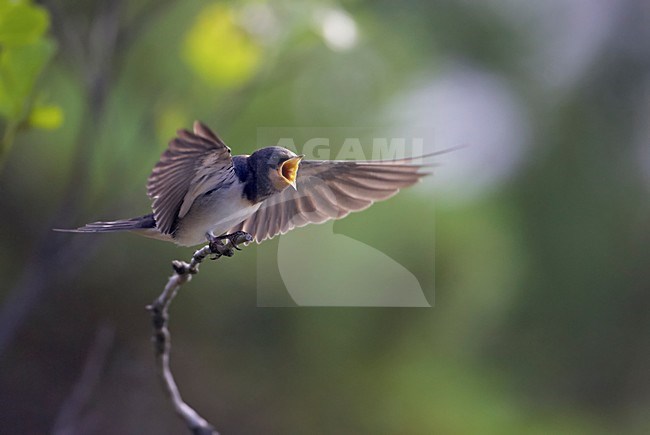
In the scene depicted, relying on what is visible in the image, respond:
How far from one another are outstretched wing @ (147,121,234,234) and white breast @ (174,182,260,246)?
13 mm

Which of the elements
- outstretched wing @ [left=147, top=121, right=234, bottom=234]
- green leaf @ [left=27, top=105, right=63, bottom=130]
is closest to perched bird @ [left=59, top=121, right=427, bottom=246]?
outstretched wing @ [left=147, top=121, right=234, bottom=234]

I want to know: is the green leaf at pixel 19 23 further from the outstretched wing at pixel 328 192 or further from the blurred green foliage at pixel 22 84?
the outstretched wing at pixel 328 192

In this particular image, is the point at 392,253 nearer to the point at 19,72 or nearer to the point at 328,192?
the point at 328,192

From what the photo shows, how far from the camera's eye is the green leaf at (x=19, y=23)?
2.27 feet

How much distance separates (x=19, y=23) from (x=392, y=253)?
1402mm

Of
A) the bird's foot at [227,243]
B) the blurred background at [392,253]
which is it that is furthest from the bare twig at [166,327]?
the blurred background at [392,253]

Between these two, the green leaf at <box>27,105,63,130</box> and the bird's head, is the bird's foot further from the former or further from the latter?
the green leaf at <box>27,105,63,130</box>

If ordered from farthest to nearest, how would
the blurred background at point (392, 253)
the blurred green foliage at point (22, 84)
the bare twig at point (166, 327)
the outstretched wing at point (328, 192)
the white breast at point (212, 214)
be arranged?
the blurred background at point (392, 253), the outstretched wing at point (328, 192), the white breast at point (212, 214), the blurred green foliage at point (22, 84), the bare twig at point (166, 327)

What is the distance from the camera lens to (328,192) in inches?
43.8

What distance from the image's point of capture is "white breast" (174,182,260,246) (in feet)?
2.82

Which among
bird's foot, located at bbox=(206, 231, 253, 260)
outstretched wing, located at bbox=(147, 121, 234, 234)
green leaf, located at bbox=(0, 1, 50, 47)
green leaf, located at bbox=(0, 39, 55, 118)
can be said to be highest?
green leaf, located at bbox=(0, 1, 50, 47)

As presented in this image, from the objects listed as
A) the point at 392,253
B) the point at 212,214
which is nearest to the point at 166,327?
the point at 212,214

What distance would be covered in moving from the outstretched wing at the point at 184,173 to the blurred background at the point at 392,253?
1.49 ft

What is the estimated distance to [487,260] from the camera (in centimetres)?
223
